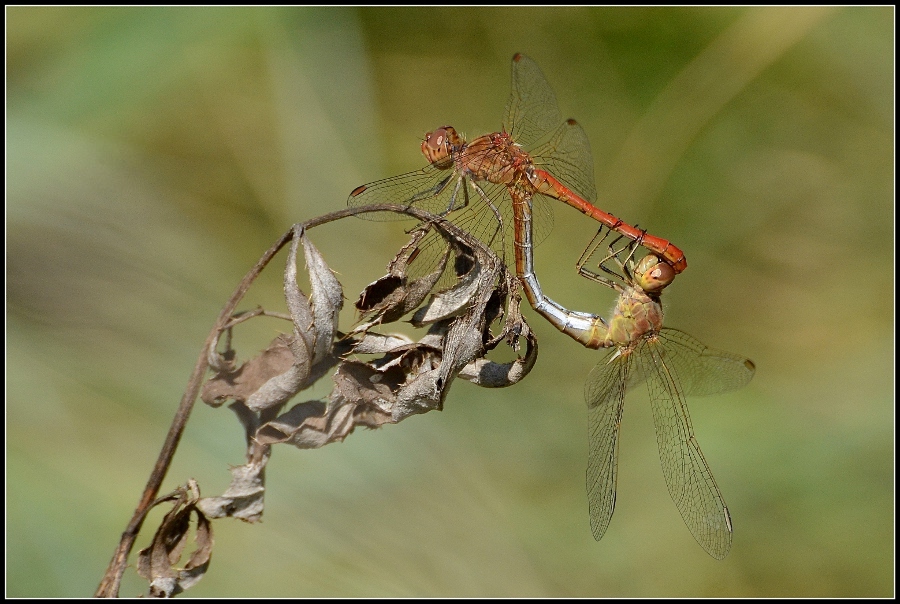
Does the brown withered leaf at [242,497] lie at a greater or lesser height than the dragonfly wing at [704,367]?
greater

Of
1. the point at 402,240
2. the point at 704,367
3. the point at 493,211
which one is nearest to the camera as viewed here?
the point at 493,211

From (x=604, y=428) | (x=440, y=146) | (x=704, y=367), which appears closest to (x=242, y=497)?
(x=440, y=146)

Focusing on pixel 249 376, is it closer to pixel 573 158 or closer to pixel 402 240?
pixel 573 158

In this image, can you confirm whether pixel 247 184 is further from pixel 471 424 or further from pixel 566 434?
pixel 566 434

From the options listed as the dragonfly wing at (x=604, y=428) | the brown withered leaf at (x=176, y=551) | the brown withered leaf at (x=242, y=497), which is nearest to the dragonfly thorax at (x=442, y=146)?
the dragonfly wing at (x=604, y=428)

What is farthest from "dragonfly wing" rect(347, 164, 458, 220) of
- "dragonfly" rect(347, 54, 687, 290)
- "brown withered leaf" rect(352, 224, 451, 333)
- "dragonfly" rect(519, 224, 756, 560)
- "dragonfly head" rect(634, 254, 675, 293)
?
"dragonfly head" rect(634, 254, 675, 293)

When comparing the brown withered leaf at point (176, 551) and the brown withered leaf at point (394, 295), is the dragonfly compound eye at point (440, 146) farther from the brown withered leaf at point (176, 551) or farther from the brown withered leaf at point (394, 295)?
the brown withered leaf at point (176, 551)

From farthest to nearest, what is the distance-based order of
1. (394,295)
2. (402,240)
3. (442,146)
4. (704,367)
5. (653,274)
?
(402,240) → (704,367) → (653,274) → (442,146) → (394,295)

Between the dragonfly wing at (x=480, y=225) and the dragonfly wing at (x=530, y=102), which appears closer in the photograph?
the dragonfly wing at (x=480, y=225)
